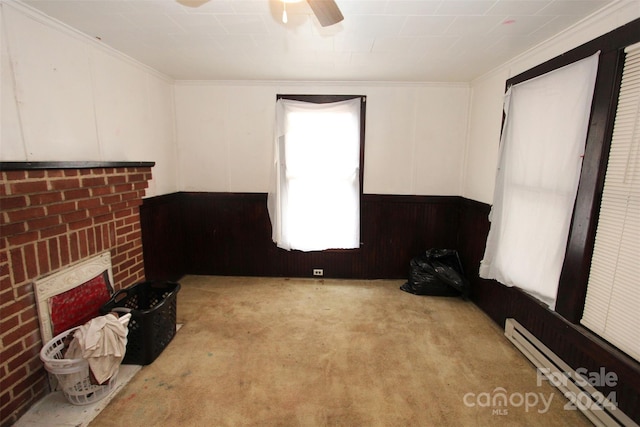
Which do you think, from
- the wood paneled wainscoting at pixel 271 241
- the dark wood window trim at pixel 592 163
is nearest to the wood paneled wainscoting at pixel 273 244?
the wood paneled wainscoting at pixel 271 241

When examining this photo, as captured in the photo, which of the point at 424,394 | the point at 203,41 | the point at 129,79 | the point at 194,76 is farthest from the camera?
the point at 194,76

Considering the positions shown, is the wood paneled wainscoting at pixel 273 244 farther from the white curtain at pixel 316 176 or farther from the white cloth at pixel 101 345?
the white cloth at pixel 101 345

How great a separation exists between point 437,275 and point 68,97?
140 inches

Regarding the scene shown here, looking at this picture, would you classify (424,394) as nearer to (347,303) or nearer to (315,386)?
(315,386)

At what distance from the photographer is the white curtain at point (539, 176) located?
1.76 meters

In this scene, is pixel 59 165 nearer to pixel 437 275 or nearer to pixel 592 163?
pixel 592 163

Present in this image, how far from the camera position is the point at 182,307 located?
284 centimetres

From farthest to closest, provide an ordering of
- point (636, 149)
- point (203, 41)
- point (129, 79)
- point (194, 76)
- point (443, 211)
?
point (443, 211), point (194, 76), point (129, 79), point (203, 41), point (636, 149)

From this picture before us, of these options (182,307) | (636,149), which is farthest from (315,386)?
(636,149)

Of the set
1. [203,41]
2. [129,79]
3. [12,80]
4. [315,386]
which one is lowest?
[315,386]

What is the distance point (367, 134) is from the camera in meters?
3.32

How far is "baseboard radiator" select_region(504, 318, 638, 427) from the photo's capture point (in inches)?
60.6

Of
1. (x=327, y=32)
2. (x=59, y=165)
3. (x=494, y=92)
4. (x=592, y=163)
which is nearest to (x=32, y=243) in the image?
(x=59, y=165)

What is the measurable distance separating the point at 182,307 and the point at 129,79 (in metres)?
2.21
